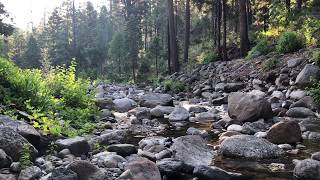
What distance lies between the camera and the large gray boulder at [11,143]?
6018 mm

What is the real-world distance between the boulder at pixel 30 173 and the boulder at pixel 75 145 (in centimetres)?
150

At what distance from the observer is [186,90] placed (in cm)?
2123

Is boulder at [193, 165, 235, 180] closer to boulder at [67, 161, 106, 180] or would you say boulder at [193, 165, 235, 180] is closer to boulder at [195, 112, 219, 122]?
boulder at [67, 161, 106, 180]

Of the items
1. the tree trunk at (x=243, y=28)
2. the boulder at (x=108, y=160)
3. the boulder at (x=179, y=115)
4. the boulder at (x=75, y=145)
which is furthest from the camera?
the tree trunk at (x=243, y=28)

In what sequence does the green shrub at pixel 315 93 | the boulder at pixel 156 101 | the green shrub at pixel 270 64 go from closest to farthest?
the green shrub at pixel 315 93 → the boulder at pixel 156 101 → the green shrub at pixel 270 64

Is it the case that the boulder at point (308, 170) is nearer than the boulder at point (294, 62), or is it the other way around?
the boulder at point (308, 170)

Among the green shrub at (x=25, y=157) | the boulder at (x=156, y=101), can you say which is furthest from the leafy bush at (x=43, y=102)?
the boulder at (x=156, y=101)

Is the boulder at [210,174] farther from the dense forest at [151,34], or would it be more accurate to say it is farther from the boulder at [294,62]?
the dense forest at [151,34]

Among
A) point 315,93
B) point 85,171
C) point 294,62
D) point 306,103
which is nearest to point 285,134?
point 315,93

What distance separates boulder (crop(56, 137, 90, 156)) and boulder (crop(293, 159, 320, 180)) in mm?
3428

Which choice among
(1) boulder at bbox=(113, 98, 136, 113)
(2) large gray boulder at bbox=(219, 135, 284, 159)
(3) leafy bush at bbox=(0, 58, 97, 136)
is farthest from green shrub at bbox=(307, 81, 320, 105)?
(1) boulder at bbox=(113, 98, 136, 113)

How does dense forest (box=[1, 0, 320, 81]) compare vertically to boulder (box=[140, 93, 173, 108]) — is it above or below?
above

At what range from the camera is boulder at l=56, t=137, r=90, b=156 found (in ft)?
23.6

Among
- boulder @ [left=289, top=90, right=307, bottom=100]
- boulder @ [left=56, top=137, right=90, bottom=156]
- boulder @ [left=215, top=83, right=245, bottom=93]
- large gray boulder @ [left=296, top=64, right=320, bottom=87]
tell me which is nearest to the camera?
boulder @ [left=56, top=137, right=90, bottom=156]
